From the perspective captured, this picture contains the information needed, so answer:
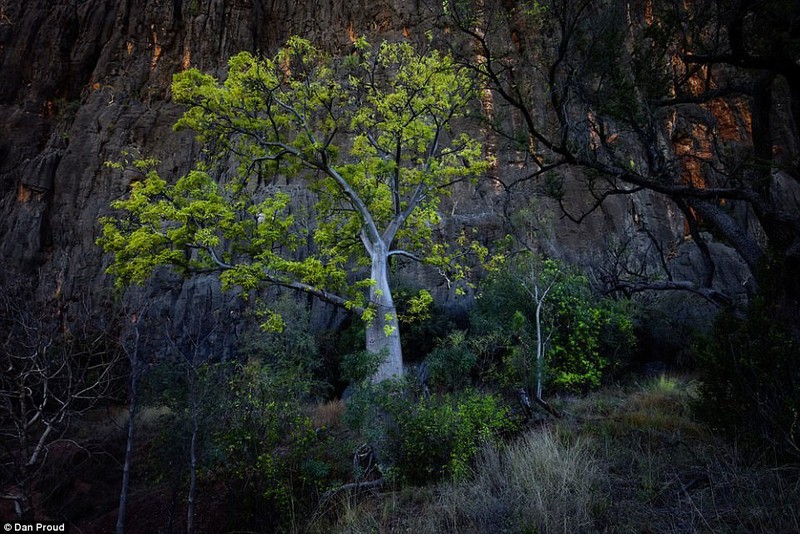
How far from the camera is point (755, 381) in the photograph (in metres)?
4.84

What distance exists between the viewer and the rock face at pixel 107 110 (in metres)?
24.8

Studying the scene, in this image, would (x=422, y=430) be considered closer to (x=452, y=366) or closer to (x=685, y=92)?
(x=452, y=366)

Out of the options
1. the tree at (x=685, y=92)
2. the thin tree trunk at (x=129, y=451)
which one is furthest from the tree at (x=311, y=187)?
the tree at (x=685, y=92)

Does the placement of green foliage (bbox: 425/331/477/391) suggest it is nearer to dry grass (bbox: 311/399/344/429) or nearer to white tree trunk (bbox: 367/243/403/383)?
white tree trunk (bbox: 367/243/403/383)

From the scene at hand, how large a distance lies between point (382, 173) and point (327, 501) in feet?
29.2

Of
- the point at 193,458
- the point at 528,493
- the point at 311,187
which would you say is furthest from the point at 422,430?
the point at 311,187

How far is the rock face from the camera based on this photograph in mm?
24766

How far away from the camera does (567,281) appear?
13.7 meters

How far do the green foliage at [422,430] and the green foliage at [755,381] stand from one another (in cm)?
304

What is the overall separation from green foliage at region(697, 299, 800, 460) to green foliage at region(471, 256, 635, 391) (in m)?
5.31

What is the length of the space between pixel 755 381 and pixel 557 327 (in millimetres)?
7248

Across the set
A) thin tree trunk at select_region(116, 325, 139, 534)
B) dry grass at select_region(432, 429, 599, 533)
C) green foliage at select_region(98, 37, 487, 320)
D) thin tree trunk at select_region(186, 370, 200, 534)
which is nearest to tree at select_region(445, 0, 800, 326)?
dry grass at select_region(432, 429, 599, 533)

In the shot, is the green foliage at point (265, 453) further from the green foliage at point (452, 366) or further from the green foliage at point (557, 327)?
the green foliage at point (557, 327)

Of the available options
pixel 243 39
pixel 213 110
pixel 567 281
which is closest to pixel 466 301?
pixel 567 281
